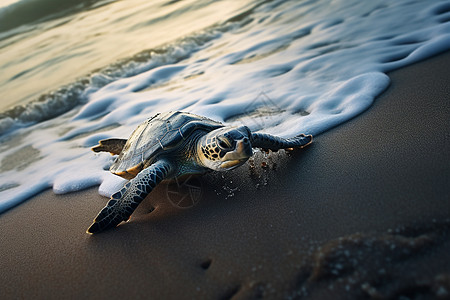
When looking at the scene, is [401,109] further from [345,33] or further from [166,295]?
[345,33]

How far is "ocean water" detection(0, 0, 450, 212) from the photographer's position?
165 inches

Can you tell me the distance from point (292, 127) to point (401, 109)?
1.06 m

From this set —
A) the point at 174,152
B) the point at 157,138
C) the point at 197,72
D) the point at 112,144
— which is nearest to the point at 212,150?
the point at 174,152

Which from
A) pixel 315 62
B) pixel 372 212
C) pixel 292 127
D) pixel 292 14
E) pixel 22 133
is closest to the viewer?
pixel 372 212

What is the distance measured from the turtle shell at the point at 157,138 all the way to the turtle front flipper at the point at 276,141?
0.49 meters

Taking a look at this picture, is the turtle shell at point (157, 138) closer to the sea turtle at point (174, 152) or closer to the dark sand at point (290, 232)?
the sea turtle at point (174, 152)

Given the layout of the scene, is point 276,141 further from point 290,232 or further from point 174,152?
point 290,232

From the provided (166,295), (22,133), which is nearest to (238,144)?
(166,295)

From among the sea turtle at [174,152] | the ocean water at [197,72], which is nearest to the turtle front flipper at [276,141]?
the sea turtle at [174,152]

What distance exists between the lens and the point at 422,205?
6.68ft

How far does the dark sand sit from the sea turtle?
0.50ft

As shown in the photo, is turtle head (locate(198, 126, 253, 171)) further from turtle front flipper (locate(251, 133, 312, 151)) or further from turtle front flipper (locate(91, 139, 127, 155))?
turtle front flipper (locate(91, 139, 127, 155))

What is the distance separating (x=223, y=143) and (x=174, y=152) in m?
0.67

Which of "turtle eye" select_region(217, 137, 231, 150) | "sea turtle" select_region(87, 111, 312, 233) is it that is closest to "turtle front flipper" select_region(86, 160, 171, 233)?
"sea turtle" select_region(87, 111, 312, 233)
